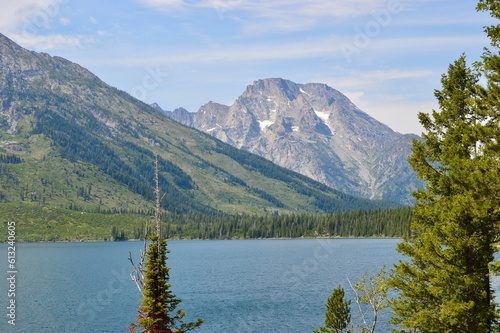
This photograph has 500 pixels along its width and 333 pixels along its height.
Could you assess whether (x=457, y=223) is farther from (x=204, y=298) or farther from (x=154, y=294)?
(x=204, y=298)

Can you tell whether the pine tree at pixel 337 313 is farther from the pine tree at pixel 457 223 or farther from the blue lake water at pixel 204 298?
the blue lake water at pixel 204 298

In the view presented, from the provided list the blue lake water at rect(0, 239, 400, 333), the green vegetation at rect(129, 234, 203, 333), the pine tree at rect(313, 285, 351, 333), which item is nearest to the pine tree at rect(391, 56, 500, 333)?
the pine tree at rect(313, 285, 351, 333)

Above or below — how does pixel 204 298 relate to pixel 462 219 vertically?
below

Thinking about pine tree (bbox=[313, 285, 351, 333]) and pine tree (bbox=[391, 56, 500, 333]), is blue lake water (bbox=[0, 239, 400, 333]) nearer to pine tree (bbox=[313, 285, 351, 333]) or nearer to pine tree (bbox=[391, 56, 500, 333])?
pine tree (bbox=[313, 285, 351, 333])

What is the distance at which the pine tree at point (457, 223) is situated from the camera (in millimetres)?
30266

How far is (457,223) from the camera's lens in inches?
1243

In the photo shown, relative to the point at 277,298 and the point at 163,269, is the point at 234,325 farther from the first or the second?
the point at 163,269

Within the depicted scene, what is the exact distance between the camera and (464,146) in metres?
34.6

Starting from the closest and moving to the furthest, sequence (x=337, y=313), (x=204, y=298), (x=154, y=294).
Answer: (x=154, y=294) < (x=337, y=313) < (x=204, y=298)

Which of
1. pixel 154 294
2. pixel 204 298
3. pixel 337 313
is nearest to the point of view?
pixel 154 294

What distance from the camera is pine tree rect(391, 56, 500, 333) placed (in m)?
30.3

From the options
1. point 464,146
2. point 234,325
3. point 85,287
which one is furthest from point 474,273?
point 85,287

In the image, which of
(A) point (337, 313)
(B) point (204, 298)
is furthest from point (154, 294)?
(B) point (204, 298)

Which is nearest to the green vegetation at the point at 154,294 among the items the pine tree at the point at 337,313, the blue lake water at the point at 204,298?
the pine tree at the point at 337,313
